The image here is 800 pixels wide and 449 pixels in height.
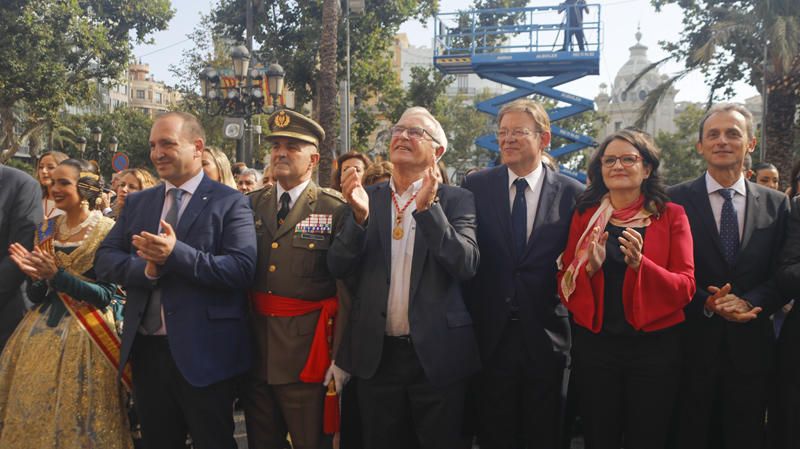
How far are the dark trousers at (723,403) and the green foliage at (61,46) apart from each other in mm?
22675

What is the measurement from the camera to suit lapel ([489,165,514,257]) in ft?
11.9

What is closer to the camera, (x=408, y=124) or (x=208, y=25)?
(x=408, y=124)

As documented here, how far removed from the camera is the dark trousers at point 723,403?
3.55 metres

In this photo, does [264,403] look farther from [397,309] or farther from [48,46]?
[48,46]

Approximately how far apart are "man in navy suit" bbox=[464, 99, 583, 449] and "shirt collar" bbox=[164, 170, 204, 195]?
1.61m

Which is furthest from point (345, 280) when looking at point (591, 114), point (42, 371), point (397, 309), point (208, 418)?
point (591, 114)

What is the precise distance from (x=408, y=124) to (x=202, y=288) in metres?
1.41

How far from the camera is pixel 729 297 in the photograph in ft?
11.3

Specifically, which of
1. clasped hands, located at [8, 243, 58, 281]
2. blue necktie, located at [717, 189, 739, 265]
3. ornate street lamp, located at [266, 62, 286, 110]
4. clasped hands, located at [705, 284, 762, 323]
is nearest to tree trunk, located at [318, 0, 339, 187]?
ornate street lamp, located at [266, 62, 286, 110]

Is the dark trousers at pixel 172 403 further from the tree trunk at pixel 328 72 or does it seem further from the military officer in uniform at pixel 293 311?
the tree trunk at pixel 328 72

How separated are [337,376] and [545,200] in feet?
5.05

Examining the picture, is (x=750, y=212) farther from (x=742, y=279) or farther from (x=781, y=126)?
(x=781, y=126)

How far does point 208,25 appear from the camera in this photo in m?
29.4

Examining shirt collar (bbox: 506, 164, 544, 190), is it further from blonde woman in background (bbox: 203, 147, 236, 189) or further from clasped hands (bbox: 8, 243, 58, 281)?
clasped hands (bbox: 8, 243, 58, 281)
